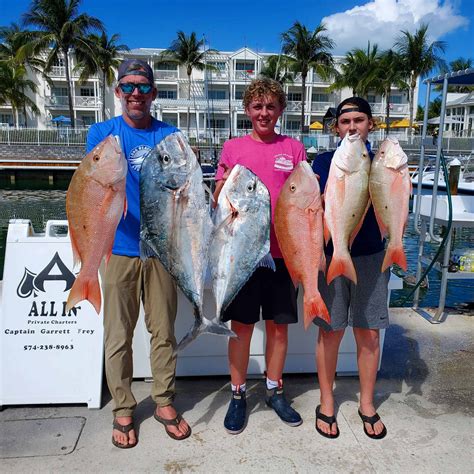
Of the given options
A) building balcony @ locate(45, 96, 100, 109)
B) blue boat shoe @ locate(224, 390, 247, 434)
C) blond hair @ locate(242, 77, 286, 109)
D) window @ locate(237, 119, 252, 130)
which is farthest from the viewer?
window @ locate(237, 119, 252, 130)

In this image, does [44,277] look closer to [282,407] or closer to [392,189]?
[282,407]

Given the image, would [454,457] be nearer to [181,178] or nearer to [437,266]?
[181,178]

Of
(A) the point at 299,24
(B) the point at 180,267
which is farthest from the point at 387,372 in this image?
(A) the point at 299,24

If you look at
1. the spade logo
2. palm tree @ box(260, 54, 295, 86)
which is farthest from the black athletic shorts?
palm tree @ box(260, 54, 295, 86)

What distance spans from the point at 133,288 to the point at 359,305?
1.48 m

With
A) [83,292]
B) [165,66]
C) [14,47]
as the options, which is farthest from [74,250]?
[165,66]

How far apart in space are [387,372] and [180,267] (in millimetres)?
2224

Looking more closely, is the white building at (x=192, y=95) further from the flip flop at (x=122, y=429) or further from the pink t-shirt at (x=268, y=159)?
the flip flop at (x=122, y=429)

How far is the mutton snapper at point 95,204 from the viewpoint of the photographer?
87.4 inches

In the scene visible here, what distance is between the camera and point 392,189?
8.17ft

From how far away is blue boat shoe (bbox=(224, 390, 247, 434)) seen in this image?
9.41 feet

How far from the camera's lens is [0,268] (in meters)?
12.3

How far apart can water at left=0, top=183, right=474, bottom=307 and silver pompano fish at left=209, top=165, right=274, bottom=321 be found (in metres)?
4.12

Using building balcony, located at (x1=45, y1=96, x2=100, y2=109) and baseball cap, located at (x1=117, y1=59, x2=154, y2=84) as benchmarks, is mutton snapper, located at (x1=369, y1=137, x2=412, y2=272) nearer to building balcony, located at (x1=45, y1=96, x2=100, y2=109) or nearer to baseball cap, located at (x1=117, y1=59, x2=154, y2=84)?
baseball cap, located at (x1=117, y1=59, x2=154, y2=84)
